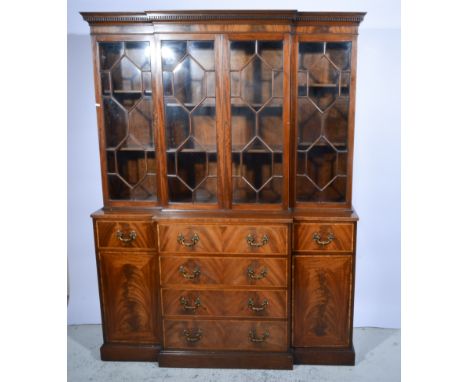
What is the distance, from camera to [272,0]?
7.39 feet

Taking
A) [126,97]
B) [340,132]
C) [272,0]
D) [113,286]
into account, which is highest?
[272,0]

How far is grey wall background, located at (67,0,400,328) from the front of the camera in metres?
2.25

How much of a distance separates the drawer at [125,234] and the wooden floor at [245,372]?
716 mm

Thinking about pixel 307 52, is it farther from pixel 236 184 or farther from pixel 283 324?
pixel 283 324

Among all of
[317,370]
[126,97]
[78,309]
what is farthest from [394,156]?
[78,309]

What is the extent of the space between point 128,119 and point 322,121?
1071 millimetres

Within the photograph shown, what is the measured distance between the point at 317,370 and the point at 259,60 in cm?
173

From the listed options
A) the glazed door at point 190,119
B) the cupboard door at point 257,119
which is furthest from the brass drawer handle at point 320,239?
the glazed door at point 190,119

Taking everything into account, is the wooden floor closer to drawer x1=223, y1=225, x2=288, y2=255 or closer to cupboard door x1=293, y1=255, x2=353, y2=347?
cupboard door x1=293, y1=255, x2=353, y2=347

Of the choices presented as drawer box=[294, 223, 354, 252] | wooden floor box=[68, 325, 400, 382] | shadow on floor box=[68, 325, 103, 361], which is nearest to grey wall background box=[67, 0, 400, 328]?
shadow on floor box=[68, 325, 103, 361]

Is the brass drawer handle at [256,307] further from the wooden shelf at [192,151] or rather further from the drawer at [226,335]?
the wooden shelf at [192,151]

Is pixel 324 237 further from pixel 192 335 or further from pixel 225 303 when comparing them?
pixel 192 335

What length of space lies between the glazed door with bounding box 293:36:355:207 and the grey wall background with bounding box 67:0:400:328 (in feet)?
1.13

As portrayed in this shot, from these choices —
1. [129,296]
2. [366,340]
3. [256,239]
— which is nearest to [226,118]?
[256,239]
